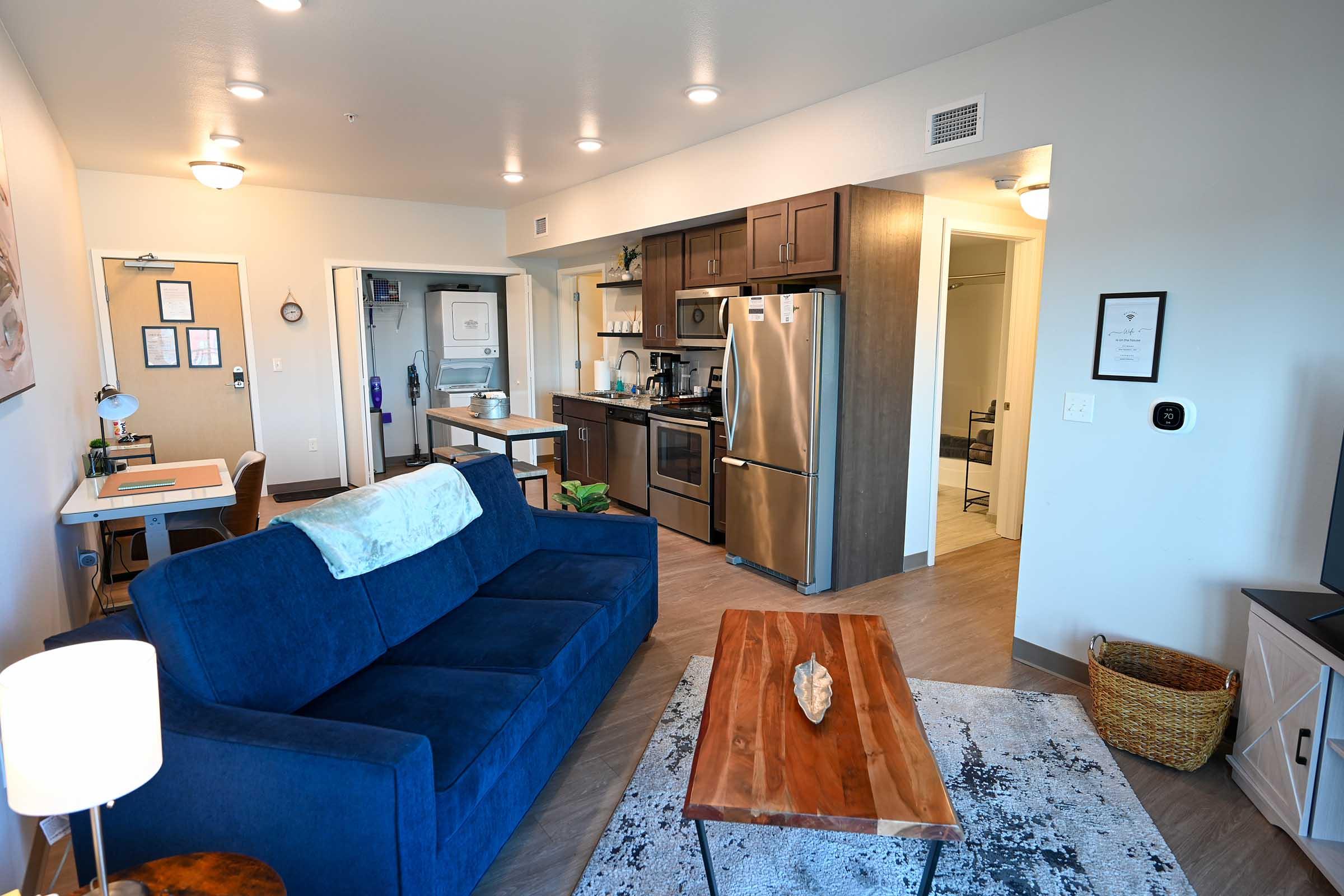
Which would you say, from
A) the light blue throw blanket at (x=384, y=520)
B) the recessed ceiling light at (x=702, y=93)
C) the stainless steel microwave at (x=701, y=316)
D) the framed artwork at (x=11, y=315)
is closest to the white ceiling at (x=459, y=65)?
the recessed ceiling light at (x=702, y=93)

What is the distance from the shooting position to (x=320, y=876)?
1.54m

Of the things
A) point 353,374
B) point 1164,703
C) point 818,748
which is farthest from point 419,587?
point 353,374

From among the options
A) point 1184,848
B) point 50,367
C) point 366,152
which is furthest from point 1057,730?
point 366,152

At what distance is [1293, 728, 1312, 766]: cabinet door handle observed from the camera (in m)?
2.01

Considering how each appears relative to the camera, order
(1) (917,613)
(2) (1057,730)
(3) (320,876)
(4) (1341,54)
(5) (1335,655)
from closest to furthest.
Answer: (3) (320,876) < (5) (1335,655) < (4) (1341,54) < (2) (1057,730) < (1) (917,613)

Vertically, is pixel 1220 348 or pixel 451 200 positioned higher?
pixel 451 200

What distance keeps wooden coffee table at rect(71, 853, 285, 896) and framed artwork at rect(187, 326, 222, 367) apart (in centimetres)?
571

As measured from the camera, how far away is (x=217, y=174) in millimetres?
4734

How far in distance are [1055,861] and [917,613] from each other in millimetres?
1842

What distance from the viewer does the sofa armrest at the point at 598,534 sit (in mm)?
3330

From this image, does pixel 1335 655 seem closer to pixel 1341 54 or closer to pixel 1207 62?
pixel 1341 54

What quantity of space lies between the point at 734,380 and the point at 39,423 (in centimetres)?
331

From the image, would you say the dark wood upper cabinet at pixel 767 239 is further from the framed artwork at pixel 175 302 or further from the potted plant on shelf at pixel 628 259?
the framed artwork at pixel 175 302

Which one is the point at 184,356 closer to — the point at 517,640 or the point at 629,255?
the point at 629,255
